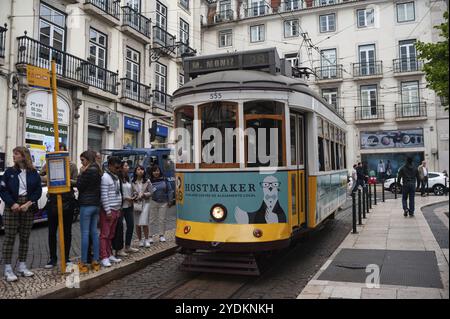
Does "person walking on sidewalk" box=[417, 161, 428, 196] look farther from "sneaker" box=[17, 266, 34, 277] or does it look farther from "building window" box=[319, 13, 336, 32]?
"building window" box=[319, 13, 336, 32]

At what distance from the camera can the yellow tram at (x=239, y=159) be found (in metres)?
5.95

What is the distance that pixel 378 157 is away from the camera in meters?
32.2

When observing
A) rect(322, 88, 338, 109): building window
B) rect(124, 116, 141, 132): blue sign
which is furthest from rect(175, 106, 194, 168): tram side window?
rect(322, 88, 338, 109): building window

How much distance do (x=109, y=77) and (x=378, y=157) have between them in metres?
21.2

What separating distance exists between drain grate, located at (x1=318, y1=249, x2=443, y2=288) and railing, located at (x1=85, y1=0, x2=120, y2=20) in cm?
1643

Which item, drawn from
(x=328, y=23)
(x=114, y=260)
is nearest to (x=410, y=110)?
(x=328, y=23)

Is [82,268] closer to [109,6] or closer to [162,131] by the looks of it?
[109,6]

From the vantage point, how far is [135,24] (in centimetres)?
Answer: 2206

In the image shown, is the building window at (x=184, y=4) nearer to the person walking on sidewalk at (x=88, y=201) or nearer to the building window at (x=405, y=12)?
the building window at (x=405, y=12)

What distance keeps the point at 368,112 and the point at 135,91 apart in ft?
61.0

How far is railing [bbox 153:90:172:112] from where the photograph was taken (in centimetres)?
2391

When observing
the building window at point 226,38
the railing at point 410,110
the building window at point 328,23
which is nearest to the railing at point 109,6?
the building window at point 226,38
